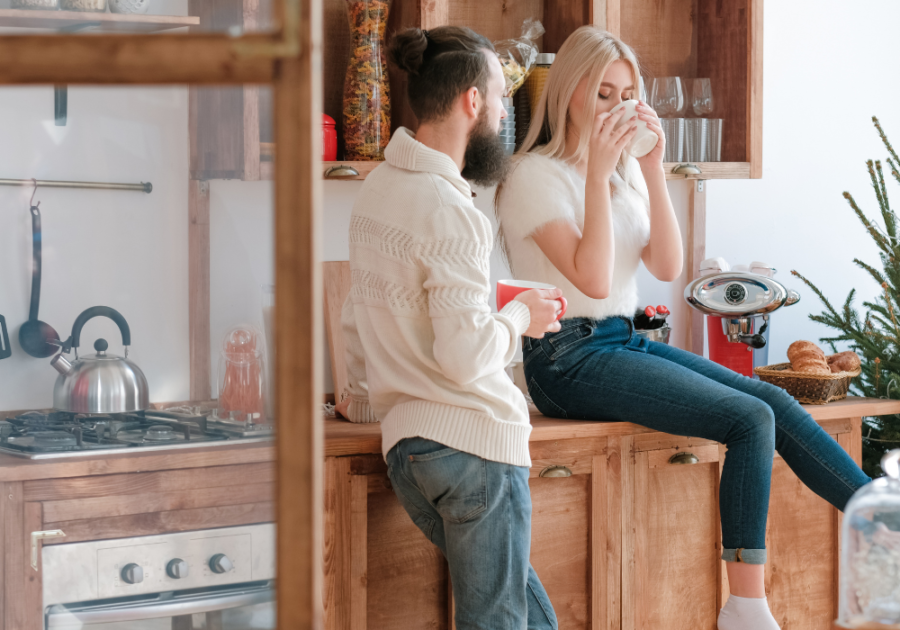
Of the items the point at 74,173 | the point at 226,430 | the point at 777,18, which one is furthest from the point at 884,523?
the point at 777,18

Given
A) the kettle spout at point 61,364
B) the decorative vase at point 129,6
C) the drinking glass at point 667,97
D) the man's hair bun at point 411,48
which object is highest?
the drinking glass at point 667,97

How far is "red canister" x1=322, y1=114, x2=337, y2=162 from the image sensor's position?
77.2 inches

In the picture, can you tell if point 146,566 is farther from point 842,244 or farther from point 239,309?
point 842,244

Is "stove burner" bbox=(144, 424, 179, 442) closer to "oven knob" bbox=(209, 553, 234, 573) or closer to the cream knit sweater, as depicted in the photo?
"oven knob" bbox=(209, 553, 234, 573)

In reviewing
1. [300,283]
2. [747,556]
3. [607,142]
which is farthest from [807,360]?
[300,283]

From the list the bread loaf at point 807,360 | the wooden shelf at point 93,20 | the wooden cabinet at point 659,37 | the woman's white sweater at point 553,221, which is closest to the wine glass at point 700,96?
the wooden cabinet at point 659,37

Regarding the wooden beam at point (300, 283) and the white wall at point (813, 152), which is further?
the white wall at point (813, 152)

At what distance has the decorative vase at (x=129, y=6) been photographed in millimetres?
840

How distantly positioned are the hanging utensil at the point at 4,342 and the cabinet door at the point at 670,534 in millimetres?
1439

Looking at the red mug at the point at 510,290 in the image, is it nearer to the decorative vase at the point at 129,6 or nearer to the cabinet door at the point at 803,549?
the decorative vase at the point at 129,6

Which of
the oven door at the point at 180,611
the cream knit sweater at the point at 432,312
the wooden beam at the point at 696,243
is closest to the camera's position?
the oven door at the point at 180,611

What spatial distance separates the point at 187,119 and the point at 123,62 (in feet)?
1.27

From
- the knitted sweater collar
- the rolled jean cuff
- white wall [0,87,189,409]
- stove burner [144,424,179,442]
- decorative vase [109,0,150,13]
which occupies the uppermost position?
decorative vase [109,0,150,13]

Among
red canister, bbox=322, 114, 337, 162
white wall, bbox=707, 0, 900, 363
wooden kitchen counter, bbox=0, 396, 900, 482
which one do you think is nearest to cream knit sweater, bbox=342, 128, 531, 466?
wooden kitchen counter, bbox=0, 396, 900, 482
